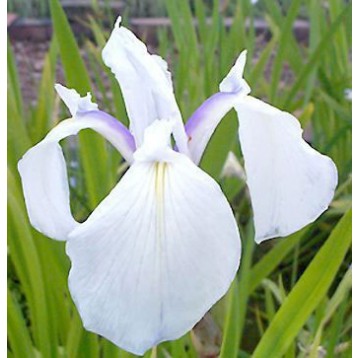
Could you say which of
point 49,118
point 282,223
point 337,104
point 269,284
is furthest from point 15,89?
point 282,223

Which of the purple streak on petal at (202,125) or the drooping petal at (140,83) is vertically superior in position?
the drooping petal at (140,83)

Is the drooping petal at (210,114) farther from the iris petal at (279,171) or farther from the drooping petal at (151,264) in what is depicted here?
the drooping petal at (151,264)

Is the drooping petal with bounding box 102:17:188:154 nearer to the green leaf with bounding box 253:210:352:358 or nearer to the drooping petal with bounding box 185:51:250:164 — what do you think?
the drooping petal with bounding box 185:51:250:164

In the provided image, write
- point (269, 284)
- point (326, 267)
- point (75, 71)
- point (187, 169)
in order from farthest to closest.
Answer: point (269, 284) → point (75, 71) → point (326, 267) → point (187, 169)

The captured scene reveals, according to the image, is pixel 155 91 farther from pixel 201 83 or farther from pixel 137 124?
pixel 201 83

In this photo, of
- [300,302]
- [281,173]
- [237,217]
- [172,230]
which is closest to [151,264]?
[172,230]

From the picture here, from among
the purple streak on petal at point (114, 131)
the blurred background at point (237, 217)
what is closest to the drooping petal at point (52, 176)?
the purple streak on petal at point (114, 131)

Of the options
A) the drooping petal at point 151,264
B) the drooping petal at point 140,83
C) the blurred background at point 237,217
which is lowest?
the blurred background at point 237,217
